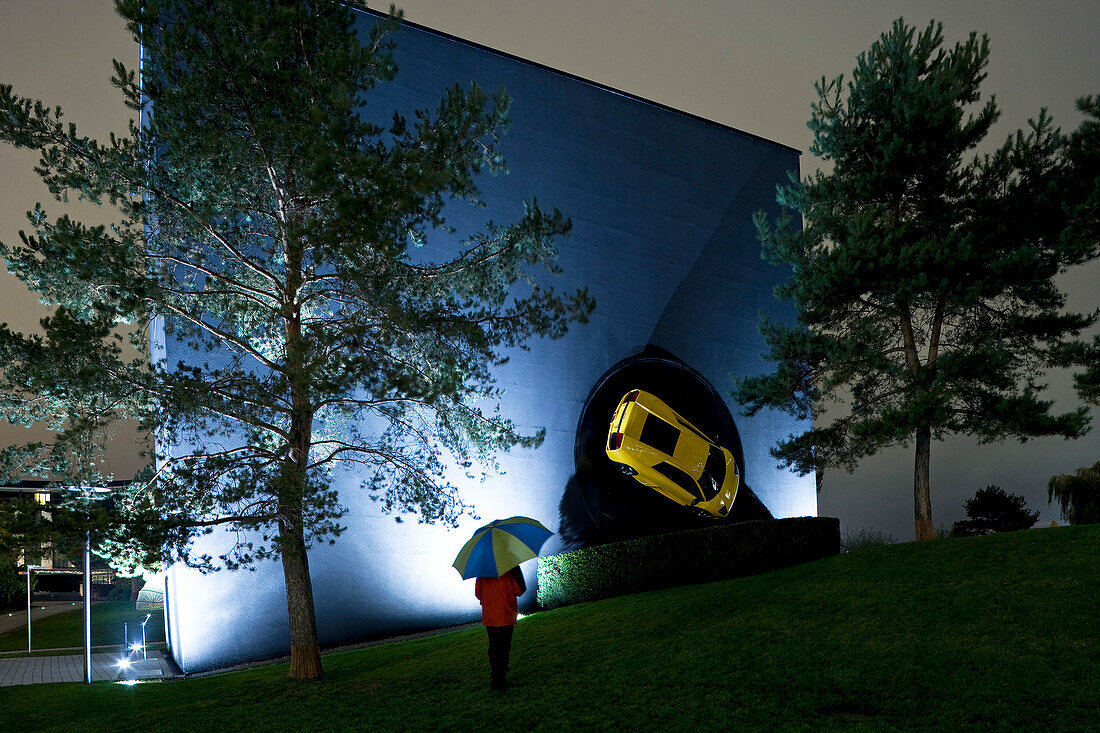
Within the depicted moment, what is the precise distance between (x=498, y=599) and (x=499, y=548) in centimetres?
43

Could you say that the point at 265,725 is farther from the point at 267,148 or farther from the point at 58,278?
the point at 267,148

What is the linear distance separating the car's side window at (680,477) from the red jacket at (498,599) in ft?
24.2

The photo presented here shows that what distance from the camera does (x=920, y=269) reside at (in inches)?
496

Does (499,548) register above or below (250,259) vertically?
below

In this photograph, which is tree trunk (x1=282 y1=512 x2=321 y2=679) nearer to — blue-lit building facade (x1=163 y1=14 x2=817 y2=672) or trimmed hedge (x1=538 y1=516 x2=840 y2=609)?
blue-lit building facade (x1=163 y1=14 x2=817 y2=672)

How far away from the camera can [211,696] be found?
25.5 feet

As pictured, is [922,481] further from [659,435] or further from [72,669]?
[72,669]

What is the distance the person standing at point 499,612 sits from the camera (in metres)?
6.54

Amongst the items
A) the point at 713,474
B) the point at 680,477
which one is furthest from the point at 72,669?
the point at 713,474

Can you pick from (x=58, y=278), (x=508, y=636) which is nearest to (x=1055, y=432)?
(x=508, y=636)

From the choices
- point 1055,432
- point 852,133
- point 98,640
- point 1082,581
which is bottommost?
point 98,640

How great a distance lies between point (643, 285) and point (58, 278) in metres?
10.7

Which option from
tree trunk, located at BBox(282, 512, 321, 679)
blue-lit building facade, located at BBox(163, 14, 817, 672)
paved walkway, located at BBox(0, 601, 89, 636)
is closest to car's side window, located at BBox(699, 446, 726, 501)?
blue-lit building facade, located at BBox(163, 14, 817, 672)

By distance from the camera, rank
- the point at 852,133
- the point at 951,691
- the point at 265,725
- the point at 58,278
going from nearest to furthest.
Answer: the point at 951,691 → the point at 265,725 → the point at 58,278 → the point at 852,133
